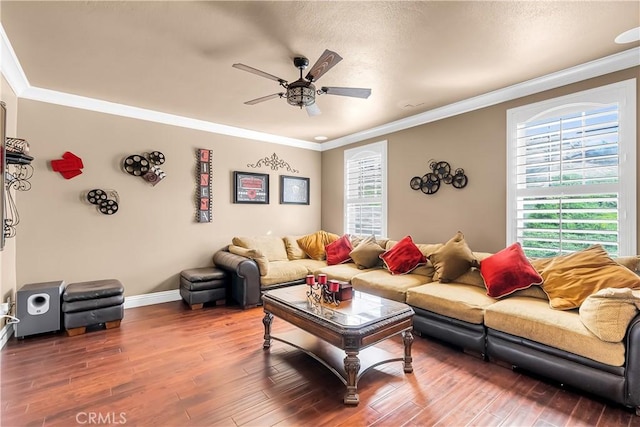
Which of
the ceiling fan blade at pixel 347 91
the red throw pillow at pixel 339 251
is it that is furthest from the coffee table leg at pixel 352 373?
the red throw pillow at pixel 339 251

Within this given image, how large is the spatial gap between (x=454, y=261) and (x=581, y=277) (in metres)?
1.13

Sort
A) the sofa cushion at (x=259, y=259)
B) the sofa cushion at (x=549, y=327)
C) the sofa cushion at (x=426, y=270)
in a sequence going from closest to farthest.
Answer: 1. the sofa cushion at (x=549, y=327)
2. the sofa cushion at (x=426, y=270)
3. the sofa cushion at (x=259, y=259)

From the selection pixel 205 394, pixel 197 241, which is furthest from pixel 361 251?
pixel 205 394

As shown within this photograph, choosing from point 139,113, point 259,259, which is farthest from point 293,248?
point 139,113

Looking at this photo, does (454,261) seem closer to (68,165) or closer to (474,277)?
(474,277)

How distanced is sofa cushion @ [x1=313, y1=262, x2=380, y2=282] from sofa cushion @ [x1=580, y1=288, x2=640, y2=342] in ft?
7.90

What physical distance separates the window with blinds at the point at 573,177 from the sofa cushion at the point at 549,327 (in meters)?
0.89

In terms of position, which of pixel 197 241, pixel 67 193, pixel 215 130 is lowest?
pixel 197 241

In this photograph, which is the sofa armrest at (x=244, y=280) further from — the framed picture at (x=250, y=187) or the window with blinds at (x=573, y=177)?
the window with blinds at (x=573, y=177)

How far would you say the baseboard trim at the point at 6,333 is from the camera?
2921 millimetres

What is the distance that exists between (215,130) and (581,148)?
4691 millimetres

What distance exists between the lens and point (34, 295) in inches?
123

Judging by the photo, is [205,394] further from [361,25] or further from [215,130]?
[215,130]

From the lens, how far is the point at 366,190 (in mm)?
5457
